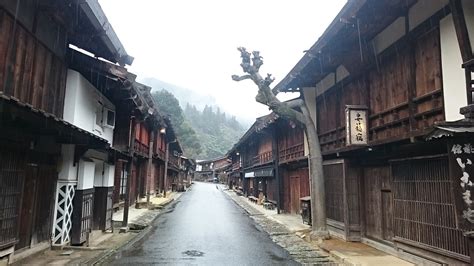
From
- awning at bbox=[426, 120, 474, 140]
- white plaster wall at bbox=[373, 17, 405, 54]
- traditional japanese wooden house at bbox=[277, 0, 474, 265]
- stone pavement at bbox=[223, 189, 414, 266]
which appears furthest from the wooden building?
awning at bbox=[426, 120, 474, 140]

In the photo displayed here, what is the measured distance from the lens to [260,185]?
1452 inches

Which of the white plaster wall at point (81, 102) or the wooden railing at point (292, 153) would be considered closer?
the white plaster wall at point (81, 102)

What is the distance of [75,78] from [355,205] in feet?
37.4

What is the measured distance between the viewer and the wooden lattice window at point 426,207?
8789mm

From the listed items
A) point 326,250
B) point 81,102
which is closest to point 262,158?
point 326,250

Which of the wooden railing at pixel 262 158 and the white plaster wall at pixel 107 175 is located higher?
the wooden railing at pixel 262 158

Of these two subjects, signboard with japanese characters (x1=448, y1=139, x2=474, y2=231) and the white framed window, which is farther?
the white framed window

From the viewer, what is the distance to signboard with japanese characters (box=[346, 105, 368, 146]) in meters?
12.1

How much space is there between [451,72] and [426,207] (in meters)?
3.61

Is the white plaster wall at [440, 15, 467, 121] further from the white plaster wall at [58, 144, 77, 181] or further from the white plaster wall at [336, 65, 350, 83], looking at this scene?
the white plaster wall at [58, 144, 77, 181]

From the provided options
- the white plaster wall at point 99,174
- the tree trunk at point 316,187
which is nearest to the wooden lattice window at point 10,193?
the white plaster wall at point 99,174

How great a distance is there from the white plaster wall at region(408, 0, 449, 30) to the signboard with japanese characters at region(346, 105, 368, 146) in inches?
125

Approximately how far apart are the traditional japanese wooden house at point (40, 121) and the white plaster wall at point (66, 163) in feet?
0.10

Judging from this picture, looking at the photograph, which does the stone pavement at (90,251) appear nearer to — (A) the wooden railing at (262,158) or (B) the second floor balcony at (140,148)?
(B) the second floor balcony at (140,148)
